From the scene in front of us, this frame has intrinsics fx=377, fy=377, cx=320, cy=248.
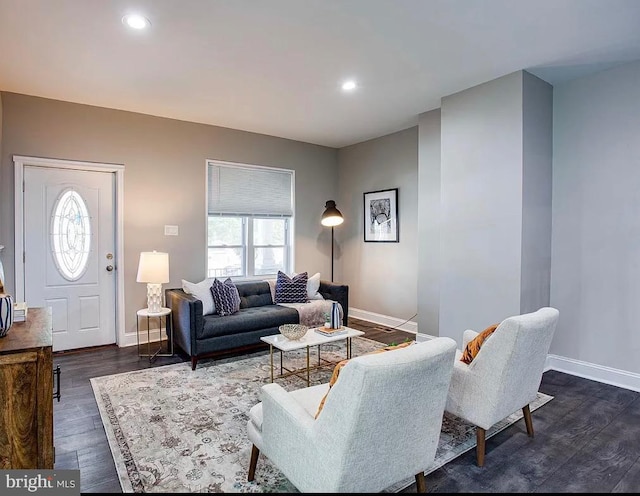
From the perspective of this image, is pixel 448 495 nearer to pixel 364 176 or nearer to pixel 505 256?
pixel 505 256

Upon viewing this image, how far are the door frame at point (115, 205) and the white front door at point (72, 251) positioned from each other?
5 cm

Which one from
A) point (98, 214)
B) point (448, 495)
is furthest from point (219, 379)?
point (98, 214)

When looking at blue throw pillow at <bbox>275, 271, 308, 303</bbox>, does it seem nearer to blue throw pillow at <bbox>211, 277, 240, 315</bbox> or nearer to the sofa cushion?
the sofa cushion

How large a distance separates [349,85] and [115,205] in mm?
3061

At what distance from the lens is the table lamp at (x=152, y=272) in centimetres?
416

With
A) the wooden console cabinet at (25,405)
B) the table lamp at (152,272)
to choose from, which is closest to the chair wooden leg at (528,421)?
the wooden console cabinet at (25,405)

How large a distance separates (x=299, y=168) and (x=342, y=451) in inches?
197

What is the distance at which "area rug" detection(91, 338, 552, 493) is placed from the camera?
2039 mm

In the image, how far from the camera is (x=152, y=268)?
4.18 meters

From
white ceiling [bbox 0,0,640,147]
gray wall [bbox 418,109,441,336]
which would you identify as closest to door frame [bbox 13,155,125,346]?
white ceiling [bbox 0,0,640,147]

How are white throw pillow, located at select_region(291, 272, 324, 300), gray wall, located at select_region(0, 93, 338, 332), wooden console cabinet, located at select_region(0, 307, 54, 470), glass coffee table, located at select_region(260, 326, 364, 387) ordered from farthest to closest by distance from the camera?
1. white throw pillow, located at select_region(291, 272, 324, 300)
2. gray wall, located at select_region(0, 93, 338, 332)
3. glass coffee table, located at select_region(260, 326, 364, 387)
4. wooden console cabinet, located at select_region(0, 307, 54, 470)

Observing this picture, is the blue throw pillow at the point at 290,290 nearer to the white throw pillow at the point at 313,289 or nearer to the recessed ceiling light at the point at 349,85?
the white throw pillow at the point at 313,289

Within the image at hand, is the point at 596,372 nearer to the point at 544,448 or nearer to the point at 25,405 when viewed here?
the point at 544,448

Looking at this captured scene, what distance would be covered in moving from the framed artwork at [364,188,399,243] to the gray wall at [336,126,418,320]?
0.26ft
